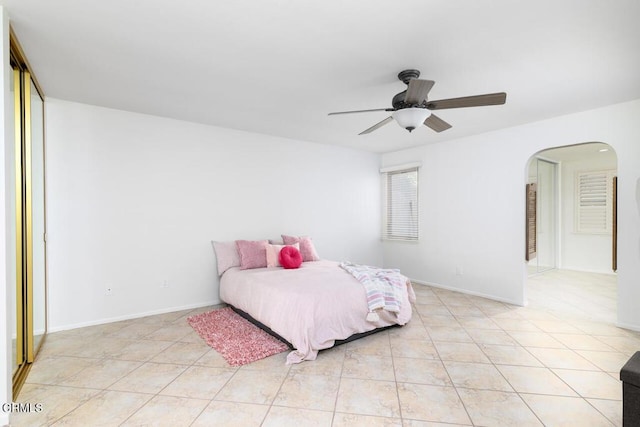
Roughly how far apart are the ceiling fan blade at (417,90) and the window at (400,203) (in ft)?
10.8

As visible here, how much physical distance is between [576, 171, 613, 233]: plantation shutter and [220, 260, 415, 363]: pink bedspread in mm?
5163

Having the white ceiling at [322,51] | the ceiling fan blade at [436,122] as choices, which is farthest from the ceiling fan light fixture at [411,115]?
the white ceiling at [322,51]

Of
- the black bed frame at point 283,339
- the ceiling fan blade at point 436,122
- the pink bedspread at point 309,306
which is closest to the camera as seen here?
the pink bedspread at point 309,306

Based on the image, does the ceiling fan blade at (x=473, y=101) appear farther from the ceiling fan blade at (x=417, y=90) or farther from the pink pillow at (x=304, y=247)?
the pink pillow at (x=304, y=247)

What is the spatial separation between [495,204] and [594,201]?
3476 millimetres

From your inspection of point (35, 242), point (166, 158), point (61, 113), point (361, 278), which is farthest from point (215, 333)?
point (61, 113)

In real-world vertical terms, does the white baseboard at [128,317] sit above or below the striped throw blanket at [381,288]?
below

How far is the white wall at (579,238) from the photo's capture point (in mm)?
6168

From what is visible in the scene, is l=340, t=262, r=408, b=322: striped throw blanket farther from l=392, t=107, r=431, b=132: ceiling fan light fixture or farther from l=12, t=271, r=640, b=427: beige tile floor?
l=392, t=107, r=431, b=132: ceiling fan light fixture

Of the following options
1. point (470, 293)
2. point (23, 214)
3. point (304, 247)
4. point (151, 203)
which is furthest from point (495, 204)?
point (23, 214)

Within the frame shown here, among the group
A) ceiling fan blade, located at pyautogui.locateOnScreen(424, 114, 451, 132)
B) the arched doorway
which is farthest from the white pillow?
the arched doorway

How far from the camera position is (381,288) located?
10.7ft

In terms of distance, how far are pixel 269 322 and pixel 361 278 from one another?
1055 mm

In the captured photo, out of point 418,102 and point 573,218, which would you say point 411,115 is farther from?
point 573,218
